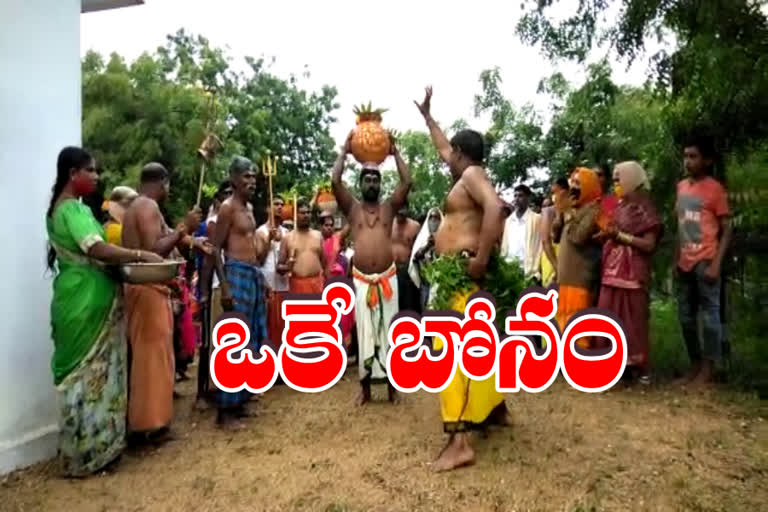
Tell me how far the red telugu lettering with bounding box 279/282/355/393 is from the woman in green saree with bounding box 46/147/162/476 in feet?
8.68

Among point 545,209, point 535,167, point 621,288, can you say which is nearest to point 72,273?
point 621,288

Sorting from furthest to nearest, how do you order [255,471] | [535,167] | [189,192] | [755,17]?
[189,192] → [535,167] → [755,17] → [255,471]

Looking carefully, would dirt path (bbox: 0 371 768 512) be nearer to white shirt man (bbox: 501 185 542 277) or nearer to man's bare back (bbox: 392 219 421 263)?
man's bare back (bbox: 392 219 421 263)

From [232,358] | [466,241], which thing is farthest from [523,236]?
[466,241]

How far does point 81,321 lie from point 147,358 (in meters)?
0.59

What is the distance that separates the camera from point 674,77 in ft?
21.2

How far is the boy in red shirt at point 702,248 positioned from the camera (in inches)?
227

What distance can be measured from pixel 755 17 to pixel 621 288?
231 cm

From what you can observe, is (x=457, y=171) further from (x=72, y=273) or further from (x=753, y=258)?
(x=753, y=258)

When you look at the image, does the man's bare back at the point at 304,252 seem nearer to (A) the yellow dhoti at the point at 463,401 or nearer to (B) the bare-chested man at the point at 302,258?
(B) the bare-chested man at the point at 302,258

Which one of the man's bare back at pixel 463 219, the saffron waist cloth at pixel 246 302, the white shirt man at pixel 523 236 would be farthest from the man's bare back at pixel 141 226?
the white shirt man at pixel 523 236

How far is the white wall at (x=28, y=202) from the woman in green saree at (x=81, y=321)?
240mm

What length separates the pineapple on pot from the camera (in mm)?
5629

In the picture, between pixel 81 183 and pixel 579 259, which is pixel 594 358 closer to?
pixel 579 259
